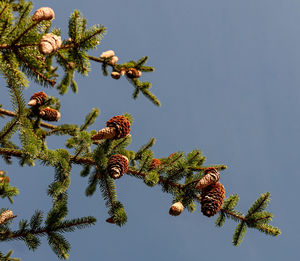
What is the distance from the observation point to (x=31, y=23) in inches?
102

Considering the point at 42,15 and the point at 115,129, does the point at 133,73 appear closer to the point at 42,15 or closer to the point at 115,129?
the point at 115,129

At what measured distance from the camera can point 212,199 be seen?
3.09m

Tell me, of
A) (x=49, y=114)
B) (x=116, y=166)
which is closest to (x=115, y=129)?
(x=116, y=166)

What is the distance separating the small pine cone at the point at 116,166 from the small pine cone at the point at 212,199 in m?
0.95

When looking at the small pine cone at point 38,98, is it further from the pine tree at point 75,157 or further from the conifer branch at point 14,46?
the conifer branch at point 14,46

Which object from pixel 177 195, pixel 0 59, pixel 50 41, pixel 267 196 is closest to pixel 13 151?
pixel 0 59

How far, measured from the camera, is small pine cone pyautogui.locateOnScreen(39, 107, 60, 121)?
4.10 meters

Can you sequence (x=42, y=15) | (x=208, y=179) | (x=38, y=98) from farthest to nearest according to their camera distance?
1. (x=38, y=98)
2. (x=208, y=179)
3. (x=42, y=15)

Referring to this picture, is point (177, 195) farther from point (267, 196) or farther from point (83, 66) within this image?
point (83, 66)

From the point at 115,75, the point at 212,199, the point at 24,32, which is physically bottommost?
the point at 212,199

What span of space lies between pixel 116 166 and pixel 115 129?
1.45 ft

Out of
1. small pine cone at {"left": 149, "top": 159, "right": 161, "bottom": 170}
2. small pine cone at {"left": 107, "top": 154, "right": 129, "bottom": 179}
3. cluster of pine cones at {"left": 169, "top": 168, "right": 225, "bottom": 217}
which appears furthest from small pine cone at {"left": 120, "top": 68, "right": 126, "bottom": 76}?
cluster of pine cones at {"left": 169, "top": 168, "right": 225, "bottom": 217}

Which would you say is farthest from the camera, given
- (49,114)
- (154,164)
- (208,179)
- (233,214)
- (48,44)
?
(49,114)

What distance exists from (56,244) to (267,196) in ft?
7.83
